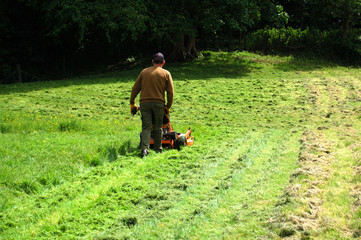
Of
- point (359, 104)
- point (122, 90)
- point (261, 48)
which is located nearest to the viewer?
point (359, 104)

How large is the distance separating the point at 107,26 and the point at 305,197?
1954cm

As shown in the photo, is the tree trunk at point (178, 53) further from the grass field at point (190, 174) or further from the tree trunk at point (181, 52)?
the grass field at point (190, 174)

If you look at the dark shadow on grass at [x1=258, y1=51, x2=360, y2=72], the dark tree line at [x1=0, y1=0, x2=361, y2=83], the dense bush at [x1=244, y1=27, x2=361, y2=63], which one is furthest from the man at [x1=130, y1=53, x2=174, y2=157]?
the dense bush at [x1=244, y1=27, x2=361, y2=63]

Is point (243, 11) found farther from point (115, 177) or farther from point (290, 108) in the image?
point (115, 177)

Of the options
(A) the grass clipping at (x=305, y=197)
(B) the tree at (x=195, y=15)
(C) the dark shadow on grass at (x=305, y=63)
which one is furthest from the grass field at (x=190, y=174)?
(B) the tree at (x=195, y=15)

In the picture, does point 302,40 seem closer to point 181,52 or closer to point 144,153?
point 181,52

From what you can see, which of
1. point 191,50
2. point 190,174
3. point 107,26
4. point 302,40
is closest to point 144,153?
point 190,174

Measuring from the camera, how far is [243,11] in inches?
939

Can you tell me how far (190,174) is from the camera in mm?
6961

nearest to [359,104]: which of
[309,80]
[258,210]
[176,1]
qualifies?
[309,80]

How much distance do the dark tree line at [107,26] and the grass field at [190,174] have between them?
9.38 metres

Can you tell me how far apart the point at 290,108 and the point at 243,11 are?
450 inches

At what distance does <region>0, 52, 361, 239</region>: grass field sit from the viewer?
493 cm

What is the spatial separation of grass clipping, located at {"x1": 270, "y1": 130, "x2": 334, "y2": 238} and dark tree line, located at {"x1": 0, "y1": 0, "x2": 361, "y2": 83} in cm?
1634
